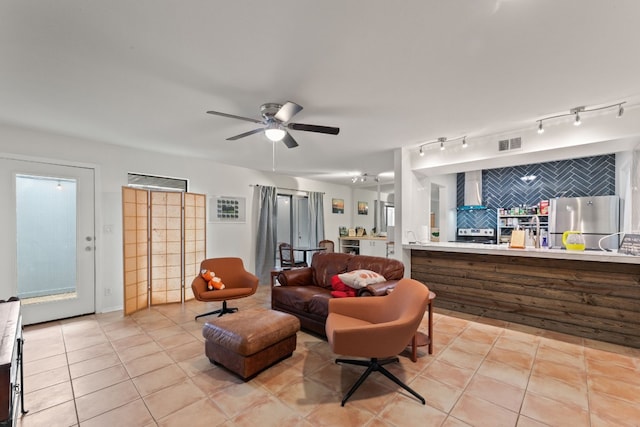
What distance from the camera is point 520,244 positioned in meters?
3.78

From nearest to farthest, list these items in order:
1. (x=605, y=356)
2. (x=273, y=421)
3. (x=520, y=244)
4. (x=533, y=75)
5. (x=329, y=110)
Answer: (x=273, y=421) < (x=533, y=75) < (x=605, y=356) < (x=329, y=110) < (x=520, y=244)

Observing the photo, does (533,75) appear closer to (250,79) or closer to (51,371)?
(250,79)

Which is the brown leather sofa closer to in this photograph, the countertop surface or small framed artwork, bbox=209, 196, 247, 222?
the countertop surface

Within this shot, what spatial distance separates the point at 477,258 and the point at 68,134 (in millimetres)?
5835

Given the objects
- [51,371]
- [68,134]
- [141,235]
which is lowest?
[51,371]

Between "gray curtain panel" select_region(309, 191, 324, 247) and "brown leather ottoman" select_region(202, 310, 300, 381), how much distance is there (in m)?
4.71

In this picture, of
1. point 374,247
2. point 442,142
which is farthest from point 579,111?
point 374,247

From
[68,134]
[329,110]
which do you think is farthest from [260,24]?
[68,134]

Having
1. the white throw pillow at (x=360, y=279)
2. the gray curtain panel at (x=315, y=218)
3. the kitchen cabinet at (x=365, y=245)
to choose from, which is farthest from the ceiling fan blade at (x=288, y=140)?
the kitchen cabinet at (x=365, y=245)

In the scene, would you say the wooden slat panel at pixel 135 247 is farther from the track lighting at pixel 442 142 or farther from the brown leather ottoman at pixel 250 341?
the track lighting at pixel 442 142

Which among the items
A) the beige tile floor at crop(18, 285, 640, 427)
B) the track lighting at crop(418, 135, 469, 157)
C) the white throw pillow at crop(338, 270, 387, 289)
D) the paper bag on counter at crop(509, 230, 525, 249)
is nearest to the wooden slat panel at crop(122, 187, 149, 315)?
the beige tile floor at crop(18, 285, 640, 427)

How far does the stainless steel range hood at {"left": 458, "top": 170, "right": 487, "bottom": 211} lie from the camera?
6555 millimetres

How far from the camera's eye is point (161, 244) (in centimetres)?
470

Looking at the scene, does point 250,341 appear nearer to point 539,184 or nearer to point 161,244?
point 161,244
